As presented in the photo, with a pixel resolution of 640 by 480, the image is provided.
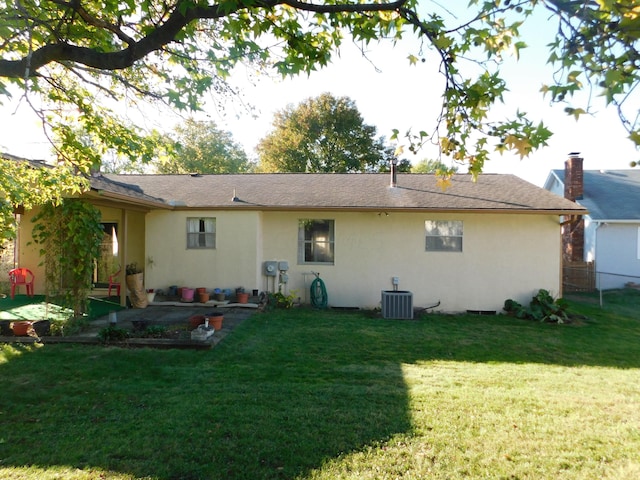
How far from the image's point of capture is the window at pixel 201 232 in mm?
10625

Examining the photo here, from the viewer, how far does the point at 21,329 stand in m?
6.51

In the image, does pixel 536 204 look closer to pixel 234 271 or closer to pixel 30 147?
pixel 234 271

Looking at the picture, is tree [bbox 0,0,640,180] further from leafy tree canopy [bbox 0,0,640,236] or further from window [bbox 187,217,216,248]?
window [bbox 187,217,216,248]

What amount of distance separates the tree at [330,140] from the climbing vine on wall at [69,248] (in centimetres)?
2327

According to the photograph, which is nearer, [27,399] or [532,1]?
[532,1]

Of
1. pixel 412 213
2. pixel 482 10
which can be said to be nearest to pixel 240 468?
pixel 482 10

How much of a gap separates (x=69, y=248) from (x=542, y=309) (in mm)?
10625

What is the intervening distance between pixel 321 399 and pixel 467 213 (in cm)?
756

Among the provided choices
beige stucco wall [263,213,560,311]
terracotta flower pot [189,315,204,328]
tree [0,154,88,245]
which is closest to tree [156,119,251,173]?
beige stucco wall [263,213,560,311]

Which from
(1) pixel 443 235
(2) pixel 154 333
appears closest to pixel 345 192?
(1) pixel 443 235

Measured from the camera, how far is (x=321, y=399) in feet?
13.8

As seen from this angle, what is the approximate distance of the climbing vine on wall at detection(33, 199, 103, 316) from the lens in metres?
6.81

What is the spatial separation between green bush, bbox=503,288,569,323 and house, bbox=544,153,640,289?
523 cm

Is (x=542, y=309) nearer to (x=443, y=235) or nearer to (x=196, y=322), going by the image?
(x=443, y=235)
